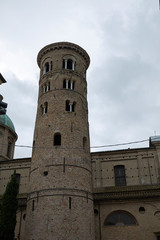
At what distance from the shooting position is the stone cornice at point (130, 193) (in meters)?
22.7

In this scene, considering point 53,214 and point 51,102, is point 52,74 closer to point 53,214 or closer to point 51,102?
point 51,102

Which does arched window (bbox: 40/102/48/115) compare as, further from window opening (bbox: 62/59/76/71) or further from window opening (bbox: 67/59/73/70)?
window opening (bbox: 67/59/73/70)

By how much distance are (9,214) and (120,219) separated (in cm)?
940

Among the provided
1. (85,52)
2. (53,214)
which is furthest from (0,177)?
(85,52)

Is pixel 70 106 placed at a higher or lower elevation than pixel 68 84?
lower

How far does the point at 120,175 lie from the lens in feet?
84.1

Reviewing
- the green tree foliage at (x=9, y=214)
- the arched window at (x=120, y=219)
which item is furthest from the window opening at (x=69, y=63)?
the arched window at (x=120, y=219)

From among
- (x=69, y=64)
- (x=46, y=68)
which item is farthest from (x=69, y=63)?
(x=46, y=68)

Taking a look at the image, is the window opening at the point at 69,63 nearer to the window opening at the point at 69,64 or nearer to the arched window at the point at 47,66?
the window opening at the point at 69,64

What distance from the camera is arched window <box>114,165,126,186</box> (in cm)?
2517

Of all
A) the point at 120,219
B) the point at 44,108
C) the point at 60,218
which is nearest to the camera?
the point at 60,218

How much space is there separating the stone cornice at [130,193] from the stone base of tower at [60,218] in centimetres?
392

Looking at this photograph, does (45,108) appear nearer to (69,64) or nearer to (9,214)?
(69,64)

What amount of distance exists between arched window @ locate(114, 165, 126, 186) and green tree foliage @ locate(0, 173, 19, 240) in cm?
1016
